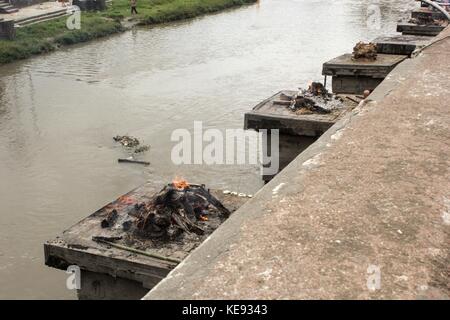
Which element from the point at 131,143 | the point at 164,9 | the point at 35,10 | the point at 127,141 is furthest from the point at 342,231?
the point at 164,9

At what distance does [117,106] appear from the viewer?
12.1m

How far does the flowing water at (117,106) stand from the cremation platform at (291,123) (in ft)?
3.96

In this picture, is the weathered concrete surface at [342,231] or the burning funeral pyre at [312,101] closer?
the weathered concrete surface at [342,231]

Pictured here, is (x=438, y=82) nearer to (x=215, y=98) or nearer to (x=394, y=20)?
(x=215, y=98)

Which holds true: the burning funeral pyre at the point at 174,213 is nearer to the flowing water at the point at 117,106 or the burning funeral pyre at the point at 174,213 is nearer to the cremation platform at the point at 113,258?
the cremation platform at the point at 113,258

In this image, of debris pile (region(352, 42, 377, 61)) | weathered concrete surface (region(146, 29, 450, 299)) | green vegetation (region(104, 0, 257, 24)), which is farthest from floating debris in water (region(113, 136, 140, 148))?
green vegetation (region(104, 0, 257, 24))

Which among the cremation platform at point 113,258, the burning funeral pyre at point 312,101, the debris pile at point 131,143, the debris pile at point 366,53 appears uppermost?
the debris pile at point 366,53

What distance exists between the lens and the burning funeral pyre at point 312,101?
7.02 m

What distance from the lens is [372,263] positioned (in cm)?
249

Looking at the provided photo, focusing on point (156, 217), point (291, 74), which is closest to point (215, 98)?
point (291, 74)

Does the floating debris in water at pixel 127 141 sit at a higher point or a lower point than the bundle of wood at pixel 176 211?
lower

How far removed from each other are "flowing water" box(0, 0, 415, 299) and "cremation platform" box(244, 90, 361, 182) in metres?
1.21

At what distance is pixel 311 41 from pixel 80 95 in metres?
10.1

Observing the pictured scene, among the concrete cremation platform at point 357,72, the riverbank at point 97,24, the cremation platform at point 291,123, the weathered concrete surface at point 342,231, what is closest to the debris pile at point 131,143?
the cremation platform at point 291,123
